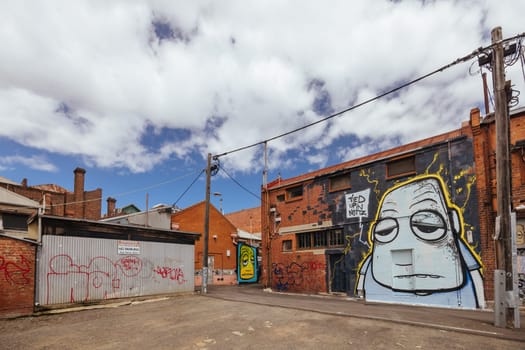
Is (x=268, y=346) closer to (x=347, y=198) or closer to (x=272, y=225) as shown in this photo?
(x=347, y=198)

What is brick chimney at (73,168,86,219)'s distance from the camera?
32.3 metres

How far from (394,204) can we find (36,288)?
48.4ft

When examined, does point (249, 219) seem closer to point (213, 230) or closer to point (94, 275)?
point (213, 230)

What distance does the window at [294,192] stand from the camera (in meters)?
20.9

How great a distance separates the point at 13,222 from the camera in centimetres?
1938

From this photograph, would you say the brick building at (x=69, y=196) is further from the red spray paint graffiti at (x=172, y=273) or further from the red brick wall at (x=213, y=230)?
the red spray paint graffiti at (x=172, y=273)

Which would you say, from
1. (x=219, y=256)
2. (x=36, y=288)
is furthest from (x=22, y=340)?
(x=219, y=256)

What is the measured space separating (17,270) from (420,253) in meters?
15.3

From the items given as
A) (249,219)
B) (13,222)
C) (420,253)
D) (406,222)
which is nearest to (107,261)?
(13,222)

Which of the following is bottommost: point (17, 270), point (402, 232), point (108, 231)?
point (17, 270)

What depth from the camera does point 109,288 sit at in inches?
581

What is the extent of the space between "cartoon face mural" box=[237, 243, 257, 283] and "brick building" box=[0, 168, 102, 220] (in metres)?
13.4

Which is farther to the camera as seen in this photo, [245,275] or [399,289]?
[245,275]

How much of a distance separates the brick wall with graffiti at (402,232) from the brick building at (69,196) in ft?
68.6
